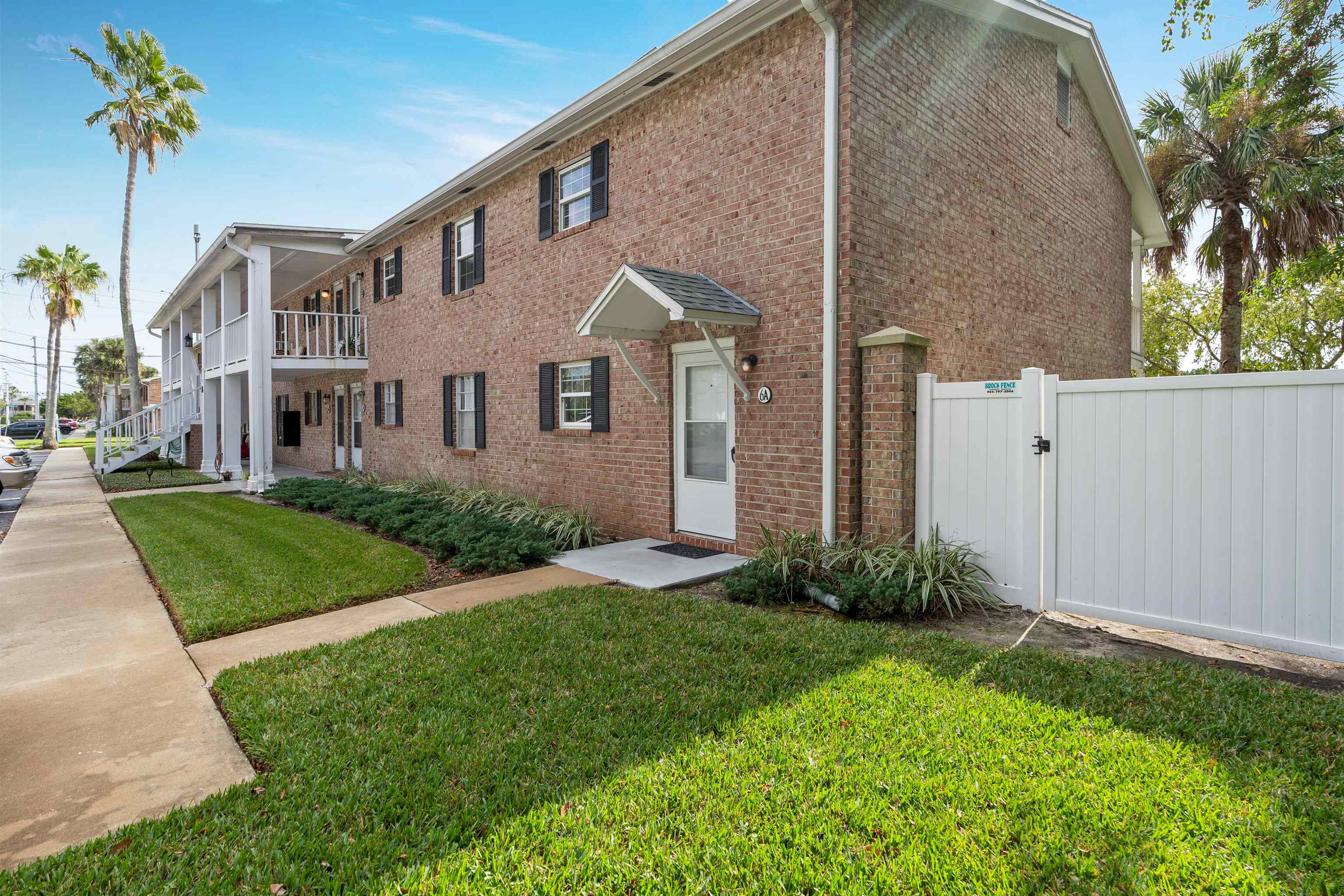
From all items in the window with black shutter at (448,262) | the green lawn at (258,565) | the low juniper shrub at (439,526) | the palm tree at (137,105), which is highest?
the palm tree at (137,105)

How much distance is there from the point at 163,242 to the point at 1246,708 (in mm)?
34971

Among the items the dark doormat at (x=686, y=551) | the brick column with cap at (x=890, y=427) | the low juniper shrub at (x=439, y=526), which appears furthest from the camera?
the dark doormat at (x=686, y=551)

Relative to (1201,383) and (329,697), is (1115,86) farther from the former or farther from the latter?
(329,697)

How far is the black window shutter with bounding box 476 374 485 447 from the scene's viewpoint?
11.9m

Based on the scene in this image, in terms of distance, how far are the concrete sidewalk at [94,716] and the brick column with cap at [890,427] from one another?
16.6 feet

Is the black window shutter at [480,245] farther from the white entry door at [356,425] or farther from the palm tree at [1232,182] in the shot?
the palm tree at [1232,182]

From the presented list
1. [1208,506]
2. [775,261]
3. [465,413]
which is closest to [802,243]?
[775,261]

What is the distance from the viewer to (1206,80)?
1391 centimetres

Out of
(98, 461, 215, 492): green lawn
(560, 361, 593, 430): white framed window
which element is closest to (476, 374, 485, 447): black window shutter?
(560, 361, 593, 430): white framed window

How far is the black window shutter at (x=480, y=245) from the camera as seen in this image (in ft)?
39.3

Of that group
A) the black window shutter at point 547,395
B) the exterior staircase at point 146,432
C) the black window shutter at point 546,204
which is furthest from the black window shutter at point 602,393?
the exterior staircase at point 146,432

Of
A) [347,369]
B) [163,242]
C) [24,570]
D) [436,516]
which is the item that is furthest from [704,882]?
[163,242]

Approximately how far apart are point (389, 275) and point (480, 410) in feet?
17.9

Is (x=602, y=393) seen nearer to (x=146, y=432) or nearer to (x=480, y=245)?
(x=480, y=245)
